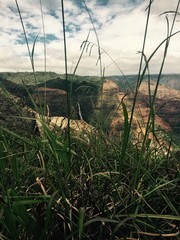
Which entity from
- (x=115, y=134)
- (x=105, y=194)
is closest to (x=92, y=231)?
(x=105, y=194)

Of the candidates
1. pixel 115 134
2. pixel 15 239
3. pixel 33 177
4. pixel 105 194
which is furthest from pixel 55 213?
pixel 115 134

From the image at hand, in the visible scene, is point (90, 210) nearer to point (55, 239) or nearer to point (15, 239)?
point (55, 239)

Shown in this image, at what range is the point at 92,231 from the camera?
5.11 ft

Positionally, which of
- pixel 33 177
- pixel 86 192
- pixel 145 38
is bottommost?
pixel 33 177

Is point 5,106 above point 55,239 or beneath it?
beneath

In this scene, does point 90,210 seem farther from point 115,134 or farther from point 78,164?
point 115,134

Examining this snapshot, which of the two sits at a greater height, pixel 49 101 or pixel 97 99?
pixel 97 99

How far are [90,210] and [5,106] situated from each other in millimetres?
5307

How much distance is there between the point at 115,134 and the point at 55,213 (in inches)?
89.0

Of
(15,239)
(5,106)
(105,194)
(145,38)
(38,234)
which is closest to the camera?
(15,239)

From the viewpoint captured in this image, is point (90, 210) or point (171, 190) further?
point (171, 190)

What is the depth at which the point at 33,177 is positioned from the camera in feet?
7.07

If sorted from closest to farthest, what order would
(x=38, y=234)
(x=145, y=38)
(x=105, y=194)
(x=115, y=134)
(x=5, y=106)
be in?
(x=38, y=234) → (x=145, y=38) → (x=105, y=194) → (x=115, y=134) → (x=5, y=106)

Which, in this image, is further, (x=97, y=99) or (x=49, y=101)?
(x=49, y=101)
